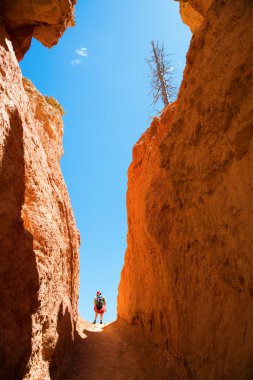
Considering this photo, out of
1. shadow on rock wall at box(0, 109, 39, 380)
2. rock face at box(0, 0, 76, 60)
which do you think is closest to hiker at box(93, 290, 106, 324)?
shadow on rock wall at box(0, 109, 39, 380)

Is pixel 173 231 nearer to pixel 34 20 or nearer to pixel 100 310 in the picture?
pixel 34 20

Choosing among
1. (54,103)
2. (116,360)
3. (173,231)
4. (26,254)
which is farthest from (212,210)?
(54,103)

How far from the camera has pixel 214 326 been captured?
16.3ft

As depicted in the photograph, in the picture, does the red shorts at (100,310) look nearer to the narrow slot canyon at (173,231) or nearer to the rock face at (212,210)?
the narrow slot canyon at (173,231)

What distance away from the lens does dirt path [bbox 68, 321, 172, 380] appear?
23.9 ft

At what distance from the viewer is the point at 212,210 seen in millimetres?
5105

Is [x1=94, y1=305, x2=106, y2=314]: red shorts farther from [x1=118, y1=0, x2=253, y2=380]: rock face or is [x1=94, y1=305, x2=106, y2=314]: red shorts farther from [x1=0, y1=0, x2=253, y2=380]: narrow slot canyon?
[x1=118, y1=0, x2=253, y2=380]: rock face

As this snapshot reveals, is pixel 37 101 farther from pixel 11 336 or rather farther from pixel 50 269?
pixel 11 336

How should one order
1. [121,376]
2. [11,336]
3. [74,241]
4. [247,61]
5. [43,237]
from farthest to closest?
[74,241], [121,376], [43,237], [11,336], [247,61]

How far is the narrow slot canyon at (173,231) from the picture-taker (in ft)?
14.2

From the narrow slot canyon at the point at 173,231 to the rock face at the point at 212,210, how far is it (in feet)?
0.07

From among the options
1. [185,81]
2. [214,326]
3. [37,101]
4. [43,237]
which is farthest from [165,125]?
[214,326]

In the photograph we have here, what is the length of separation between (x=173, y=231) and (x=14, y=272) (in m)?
3.94

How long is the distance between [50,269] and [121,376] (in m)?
3.54
